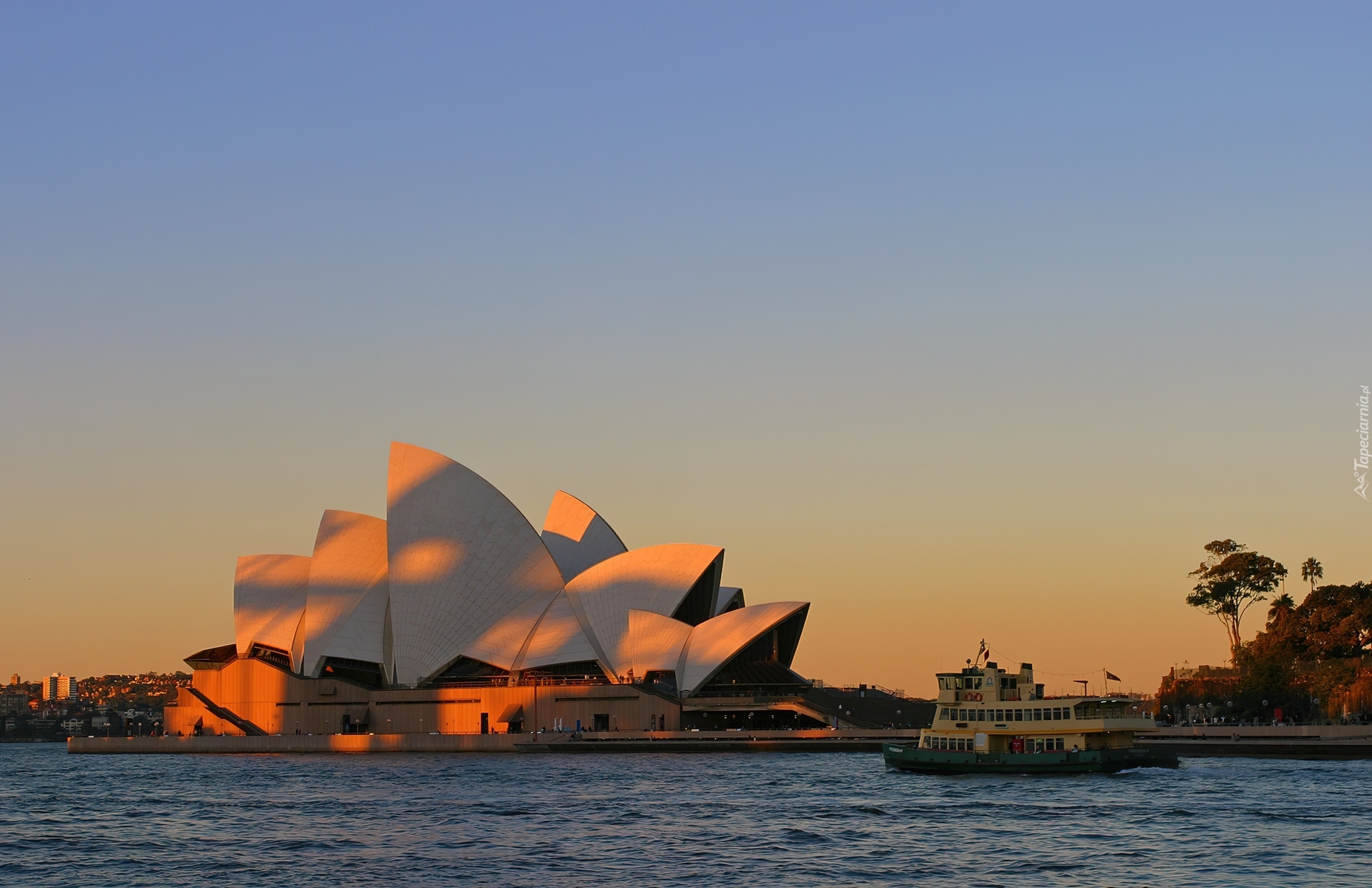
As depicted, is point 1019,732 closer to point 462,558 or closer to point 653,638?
point 653,638

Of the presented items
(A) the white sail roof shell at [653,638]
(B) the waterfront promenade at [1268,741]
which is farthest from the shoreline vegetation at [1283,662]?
(A) the white sail roof shell at [653,638]

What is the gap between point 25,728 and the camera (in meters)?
183

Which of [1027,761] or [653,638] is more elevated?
[653,638]

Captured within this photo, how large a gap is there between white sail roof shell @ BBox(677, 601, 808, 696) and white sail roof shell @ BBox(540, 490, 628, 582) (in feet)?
33.9

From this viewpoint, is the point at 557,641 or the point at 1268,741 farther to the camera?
the point at 557,641

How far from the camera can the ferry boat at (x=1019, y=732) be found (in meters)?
54.5

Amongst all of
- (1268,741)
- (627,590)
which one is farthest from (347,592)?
(1268,741)

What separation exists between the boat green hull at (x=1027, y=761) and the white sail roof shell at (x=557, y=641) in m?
34.0

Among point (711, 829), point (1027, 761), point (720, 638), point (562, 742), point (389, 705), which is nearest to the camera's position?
point (711, 829)

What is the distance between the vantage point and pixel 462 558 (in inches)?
3524

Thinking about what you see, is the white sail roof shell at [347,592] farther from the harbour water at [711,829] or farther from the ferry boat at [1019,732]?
the ferry boat at [1019,732]

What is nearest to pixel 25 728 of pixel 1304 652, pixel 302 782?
pixel 302 782

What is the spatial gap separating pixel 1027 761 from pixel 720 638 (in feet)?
113

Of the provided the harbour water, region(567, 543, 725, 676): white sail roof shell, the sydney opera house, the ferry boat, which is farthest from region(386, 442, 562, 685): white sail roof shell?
the ferry boat
